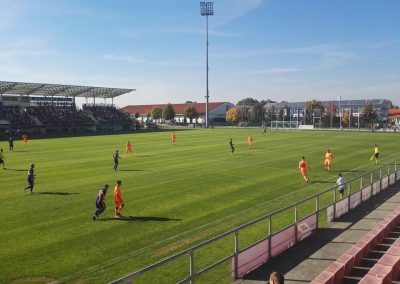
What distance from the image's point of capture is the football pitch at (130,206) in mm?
12211

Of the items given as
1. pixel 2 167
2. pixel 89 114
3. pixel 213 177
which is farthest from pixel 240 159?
pixel 89 114

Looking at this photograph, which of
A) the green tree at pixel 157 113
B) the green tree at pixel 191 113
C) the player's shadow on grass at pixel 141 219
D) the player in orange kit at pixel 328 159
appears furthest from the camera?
the green tree at pixel 157 113

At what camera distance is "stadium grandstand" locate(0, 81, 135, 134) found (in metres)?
79.0

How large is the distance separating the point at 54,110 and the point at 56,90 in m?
7.81

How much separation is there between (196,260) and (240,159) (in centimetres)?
2402

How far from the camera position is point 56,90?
281 feet

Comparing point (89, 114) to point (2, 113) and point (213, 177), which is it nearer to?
point (2, 113)

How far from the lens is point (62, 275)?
11.1 m

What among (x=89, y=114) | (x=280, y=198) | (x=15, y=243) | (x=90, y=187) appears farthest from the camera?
(x=89, y=114)

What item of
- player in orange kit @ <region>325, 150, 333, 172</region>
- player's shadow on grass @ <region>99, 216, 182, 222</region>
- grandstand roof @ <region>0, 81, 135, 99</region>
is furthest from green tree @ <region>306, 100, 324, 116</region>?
player's shadow on grass @ <region>99, 216, 182, 222</region>

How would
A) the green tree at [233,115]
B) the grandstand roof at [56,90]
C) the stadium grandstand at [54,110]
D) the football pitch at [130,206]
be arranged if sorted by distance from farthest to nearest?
the green tree at [233,115], the stadium grandstand at [54,110], the grandstand roof at [56,90], the football pitch at [130,206]

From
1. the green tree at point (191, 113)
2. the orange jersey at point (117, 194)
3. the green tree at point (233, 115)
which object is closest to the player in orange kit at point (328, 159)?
the orange jersey at point (117, 194)

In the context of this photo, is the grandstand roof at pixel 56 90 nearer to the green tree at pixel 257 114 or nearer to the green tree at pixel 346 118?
the green tree at pixel 257 114

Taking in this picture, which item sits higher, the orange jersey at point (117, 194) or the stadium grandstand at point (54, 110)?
the stadium grandstand at point (54, 110)
